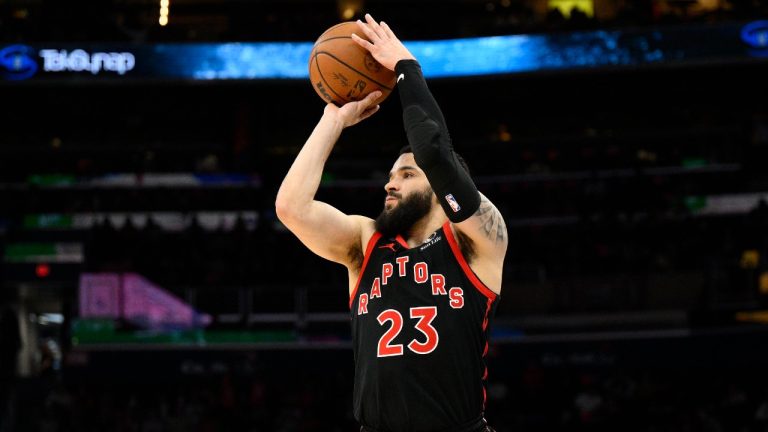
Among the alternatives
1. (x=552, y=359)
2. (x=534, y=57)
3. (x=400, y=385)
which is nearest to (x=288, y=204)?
(x=400, y=385)

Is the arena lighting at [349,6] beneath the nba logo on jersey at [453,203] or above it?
above

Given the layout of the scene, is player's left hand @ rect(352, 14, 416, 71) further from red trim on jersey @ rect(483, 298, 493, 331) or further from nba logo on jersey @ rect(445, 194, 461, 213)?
red trim on jersey @ rect(483, 298, 493, 331)

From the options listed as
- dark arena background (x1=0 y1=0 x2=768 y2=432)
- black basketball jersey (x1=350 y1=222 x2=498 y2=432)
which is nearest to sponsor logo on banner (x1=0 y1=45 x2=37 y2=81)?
dark arena background (x1=0 y1=0 x2=768 y2=432)

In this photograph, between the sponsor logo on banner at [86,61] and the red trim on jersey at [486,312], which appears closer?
the red trim on jersey at [486,312]

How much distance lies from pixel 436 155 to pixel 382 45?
76 cm

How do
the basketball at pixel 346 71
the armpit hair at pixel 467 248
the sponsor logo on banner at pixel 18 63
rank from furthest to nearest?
the sponsor logo on banner at pixel 18 63, the basketball at pixel 346 71, the armpit hair at pixel 467 248

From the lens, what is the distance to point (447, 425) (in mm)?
3893

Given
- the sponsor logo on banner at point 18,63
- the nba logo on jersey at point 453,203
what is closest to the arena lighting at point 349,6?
the sponsor logo on banner at point 18,63

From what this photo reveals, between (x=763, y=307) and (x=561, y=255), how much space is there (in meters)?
3.73

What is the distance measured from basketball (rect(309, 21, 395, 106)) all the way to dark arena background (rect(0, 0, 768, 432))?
11911 mm

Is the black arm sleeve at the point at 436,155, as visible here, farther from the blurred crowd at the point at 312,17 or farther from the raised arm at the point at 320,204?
the blurred crowd at the point at 312,17

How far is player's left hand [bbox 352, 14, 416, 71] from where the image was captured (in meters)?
4.29

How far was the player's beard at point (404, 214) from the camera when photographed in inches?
172

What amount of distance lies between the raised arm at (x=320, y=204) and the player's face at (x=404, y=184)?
0.57 feet
